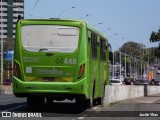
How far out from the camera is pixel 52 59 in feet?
70.4

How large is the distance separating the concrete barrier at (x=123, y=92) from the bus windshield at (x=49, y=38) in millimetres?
5804

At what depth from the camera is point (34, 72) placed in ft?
70.3

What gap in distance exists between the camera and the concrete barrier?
27.3 metres

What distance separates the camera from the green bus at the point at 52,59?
2127 centimetres

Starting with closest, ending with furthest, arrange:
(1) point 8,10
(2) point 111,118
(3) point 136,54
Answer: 1. (2) point 111,118
2. (1) point 8,10
3. (3) point 136,54

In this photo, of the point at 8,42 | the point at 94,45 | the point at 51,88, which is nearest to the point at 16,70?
the point at 51,88

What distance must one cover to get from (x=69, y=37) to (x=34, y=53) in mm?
1441

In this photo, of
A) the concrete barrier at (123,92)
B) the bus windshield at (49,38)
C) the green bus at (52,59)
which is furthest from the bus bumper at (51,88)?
the concrete barrier at (123,92)

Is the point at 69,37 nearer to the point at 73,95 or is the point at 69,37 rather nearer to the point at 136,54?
the point at 73,95

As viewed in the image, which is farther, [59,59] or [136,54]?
[136,54]

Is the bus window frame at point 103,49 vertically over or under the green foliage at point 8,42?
under

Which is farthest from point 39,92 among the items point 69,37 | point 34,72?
point 69,37

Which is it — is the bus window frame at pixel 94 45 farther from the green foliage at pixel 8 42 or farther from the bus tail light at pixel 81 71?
the green foliage at pixel 8 42

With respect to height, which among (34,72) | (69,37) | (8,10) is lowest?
(34,72)
